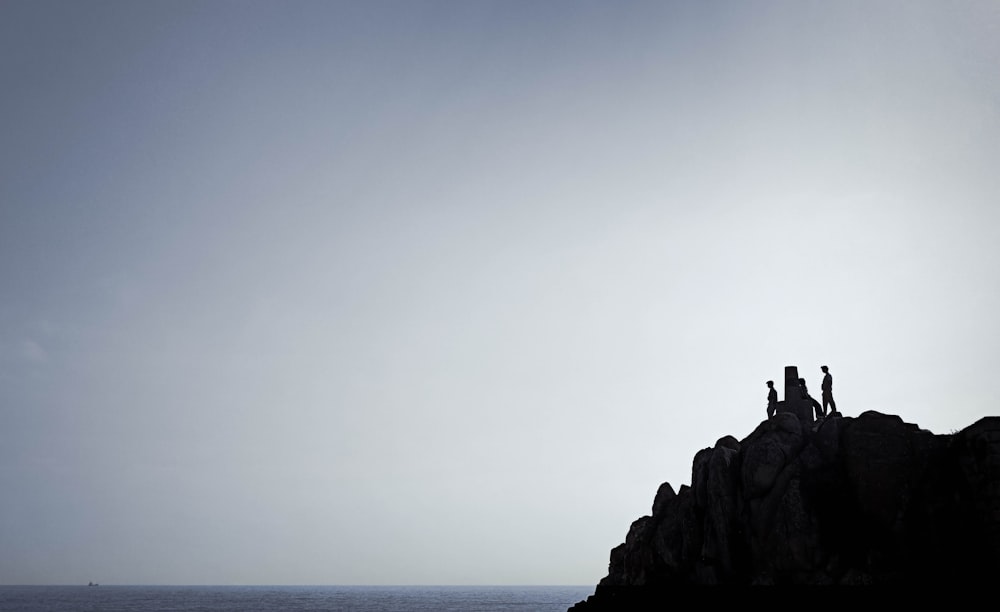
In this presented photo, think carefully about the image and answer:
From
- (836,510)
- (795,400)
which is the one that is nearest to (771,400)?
(795,400)

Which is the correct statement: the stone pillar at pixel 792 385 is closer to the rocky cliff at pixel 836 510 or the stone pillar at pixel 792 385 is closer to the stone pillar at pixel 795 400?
the stone pillar at pixel 795 400

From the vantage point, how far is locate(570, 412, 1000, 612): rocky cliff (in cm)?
3362

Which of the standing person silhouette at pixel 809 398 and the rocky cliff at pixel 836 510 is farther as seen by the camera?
the standing person silhouette at pixel 809 398

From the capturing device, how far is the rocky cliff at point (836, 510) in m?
33.6

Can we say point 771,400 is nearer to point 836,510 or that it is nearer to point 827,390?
point 827,390

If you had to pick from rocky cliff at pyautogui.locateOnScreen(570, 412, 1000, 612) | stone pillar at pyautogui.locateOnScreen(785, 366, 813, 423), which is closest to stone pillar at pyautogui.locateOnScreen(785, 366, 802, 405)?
stone pillar at pyautogui.locateOnScreen(785, 366, 813, 423)

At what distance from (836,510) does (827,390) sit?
→ 9.79 meters

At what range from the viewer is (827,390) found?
45.6 metres

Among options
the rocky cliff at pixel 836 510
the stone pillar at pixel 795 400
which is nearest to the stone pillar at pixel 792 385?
the stone pillar at pixel 795 400

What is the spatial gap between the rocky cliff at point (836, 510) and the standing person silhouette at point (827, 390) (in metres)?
2.37

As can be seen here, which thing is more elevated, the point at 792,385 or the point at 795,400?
the point at 792,385

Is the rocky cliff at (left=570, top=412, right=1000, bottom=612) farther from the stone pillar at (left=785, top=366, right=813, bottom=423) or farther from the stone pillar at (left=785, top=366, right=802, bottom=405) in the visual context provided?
the stone pillar at (left=785, top=366, right=802, bottom=405)

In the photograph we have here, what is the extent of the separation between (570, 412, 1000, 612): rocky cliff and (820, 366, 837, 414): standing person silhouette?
237 cm

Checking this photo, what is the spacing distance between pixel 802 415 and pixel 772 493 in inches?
290
